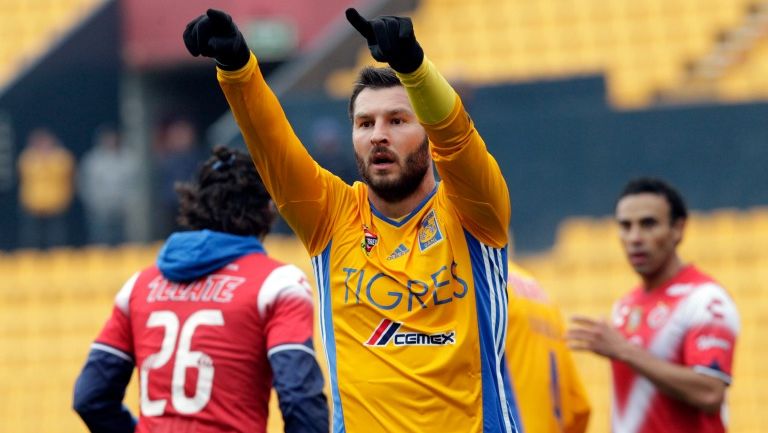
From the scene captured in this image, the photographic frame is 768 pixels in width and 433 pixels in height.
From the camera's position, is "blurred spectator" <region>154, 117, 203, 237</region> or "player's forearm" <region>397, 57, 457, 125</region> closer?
"player's forearm" <region>397, 57, 457, 125</region>

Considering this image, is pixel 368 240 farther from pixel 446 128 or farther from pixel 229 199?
pixel 229 199

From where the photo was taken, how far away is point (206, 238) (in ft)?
16.2

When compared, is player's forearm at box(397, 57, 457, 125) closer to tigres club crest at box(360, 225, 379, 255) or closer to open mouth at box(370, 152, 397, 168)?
open mouth at box(370, 152, 397, 168)

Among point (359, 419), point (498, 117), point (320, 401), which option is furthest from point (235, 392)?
point (498, 117)

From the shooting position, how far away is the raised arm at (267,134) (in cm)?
390

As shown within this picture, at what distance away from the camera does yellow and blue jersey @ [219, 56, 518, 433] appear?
4.08 meters

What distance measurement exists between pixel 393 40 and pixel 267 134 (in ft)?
1.77

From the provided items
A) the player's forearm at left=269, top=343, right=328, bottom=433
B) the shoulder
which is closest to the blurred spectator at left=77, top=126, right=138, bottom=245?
the shoulder

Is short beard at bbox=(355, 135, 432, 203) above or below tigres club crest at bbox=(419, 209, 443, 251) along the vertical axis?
above

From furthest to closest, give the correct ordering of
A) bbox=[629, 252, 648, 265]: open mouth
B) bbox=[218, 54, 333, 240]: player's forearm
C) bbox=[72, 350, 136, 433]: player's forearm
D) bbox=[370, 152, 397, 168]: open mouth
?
bbox=[629, 252, 648, 265]: open mouth
bbox=[72, 350, 136, 433]: player's forearm
bbox=[370, 152, 397, 168]: open mouth
bbox=[218, 54, 333, 240]: player's forearm

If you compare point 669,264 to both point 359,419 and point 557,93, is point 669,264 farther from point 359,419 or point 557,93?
point 557,93

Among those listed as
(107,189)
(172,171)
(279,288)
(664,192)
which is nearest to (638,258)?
(664,192)

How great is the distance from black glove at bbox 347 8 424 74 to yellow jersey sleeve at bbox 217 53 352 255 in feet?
1.23

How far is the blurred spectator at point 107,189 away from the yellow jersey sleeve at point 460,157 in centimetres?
971
